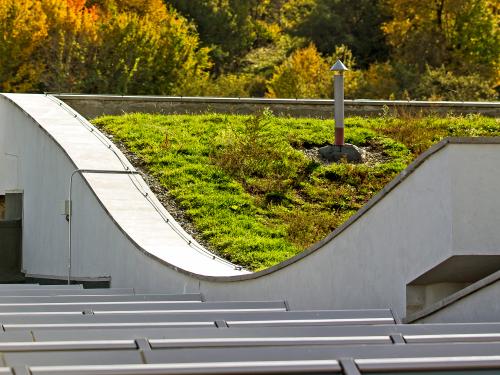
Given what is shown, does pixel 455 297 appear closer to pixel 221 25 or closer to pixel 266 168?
pixel 266 168

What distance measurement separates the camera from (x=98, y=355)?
589 centimetres

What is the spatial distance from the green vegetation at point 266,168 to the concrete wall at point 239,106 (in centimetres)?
102

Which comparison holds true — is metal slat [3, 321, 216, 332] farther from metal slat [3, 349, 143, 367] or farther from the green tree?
the green tree

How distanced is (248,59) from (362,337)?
5825 cm

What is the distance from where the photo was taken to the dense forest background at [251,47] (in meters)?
40.0

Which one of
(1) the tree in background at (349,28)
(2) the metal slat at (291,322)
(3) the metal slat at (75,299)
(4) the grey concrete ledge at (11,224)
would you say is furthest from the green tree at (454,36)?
(2) the metal slat at (291,322)

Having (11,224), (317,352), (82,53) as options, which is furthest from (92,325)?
(82,53)

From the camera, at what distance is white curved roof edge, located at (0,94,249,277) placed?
16625 millimetres

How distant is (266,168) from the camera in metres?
22.7

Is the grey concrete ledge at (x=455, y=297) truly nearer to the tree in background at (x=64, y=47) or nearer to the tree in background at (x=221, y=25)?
the tree in background at (x=64, y=47)

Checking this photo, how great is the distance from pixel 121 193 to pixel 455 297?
12322mm

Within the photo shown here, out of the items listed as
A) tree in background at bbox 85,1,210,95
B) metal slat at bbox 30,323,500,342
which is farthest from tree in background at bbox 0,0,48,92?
metal slat at bbox 30,323,500,342

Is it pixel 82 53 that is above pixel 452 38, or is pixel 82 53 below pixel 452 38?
below

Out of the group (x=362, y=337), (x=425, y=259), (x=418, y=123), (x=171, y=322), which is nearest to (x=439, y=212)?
(x=425, y=259)
